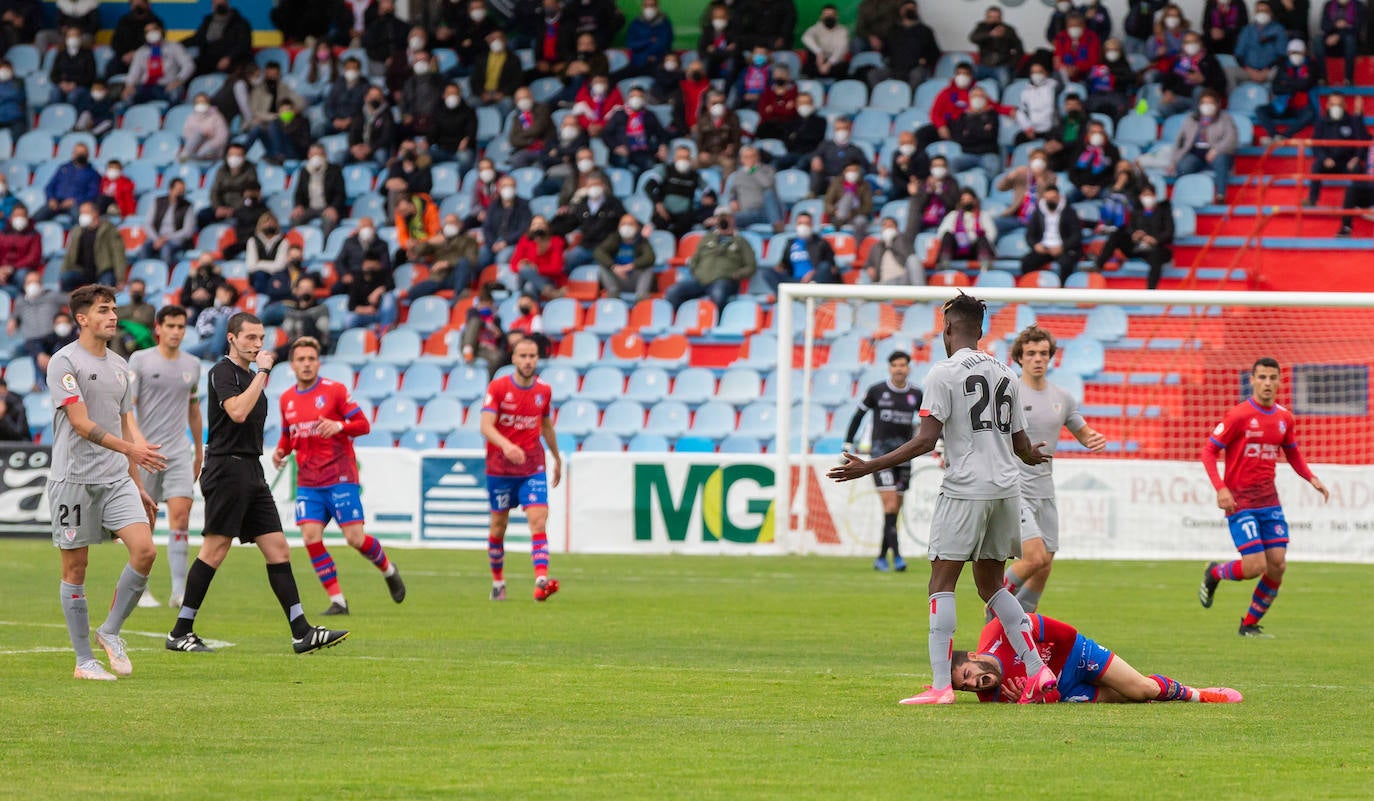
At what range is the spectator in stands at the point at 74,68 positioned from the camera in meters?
33.3

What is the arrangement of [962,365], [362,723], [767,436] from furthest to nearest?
[767,436], [962,365], [362,723]

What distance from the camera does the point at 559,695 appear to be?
948 centimetres

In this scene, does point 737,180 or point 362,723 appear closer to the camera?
point 362,723

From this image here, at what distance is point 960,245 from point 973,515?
1812 cm

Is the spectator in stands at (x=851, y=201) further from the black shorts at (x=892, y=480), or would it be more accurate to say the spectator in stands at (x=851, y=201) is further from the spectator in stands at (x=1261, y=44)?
the black shorts at (x=892, y=480)

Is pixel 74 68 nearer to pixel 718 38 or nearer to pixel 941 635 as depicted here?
pixel 718 38

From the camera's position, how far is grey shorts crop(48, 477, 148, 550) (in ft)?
32.8

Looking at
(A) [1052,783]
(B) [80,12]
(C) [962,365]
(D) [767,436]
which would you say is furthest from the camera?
(B) [80,12]

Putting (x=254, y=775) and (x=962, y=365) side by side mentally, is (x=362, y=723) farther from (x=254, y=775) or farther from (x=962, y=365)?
(x=962, y=365)

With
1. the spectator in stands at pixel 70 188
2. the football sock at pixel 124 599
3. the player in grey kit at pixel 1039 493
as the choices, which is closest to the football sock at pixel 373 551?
the football sock at pixel 124 599

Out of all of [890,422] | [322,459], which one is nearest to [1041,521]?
[322,459]

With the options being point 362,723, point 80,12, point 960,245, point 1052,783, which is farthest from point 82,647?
point 80,12

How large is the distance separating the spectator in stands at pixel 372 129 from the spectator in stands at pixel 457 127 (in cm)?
78

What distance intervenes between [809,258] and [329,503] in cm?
1300
